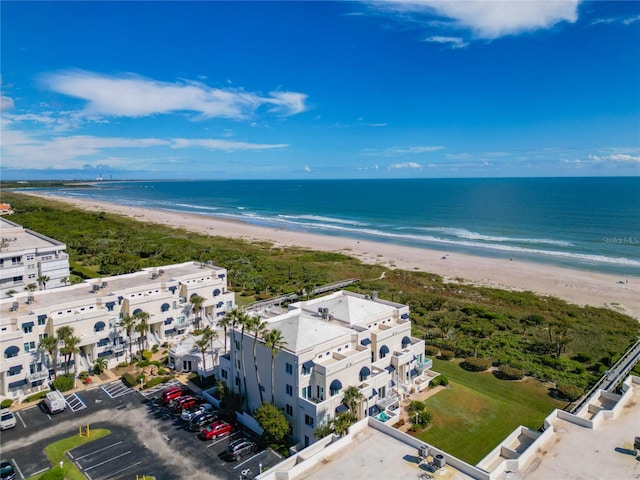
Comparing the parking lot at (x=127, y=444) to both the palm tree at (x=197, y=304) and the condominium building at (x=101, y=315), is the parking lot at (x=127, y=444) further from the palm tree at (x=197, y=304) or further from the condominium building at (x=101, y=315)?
the palm tree at (x=197, y=304)

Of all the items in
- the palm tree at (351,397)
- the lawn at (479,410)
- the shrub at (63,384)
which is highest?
the palm tree at (351,397)

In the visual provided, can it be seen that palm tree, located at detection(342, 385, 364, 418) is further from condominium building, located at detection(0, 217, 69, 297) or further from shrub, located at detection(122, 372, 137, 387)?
condominium building, located at detection(0, 217, 69, 297)

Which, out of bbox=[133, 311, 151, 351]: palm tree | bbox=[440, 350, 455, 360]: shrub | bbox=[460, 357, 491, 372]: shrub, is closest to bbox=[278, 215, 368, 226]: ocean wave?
bbox=[440, 350, 455, 360]: shrub

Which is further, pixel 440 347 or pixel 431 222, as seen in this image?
pixel 431 222

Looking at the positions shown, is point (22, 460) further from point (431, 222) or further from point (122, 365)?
point (431, 222)

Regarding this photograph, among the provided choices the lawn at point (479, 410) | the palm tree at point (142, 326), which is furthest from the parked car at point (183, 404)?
the lawn at point (479, 410)

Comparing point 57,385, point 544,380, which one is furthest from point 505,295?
point 57,385
